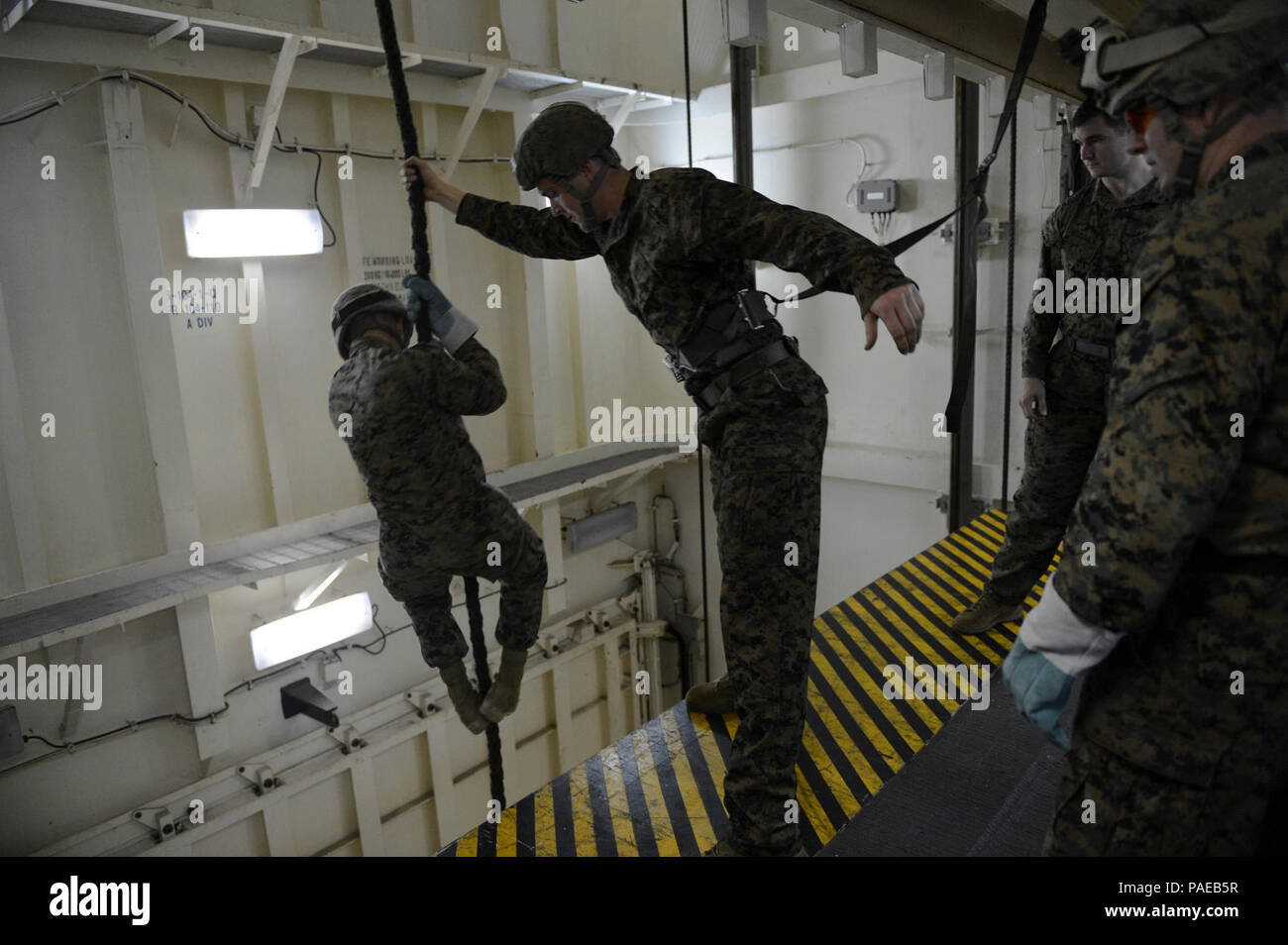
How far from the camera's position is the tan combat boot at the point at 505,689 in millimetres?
2678

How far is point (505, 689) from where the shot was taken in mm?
2727

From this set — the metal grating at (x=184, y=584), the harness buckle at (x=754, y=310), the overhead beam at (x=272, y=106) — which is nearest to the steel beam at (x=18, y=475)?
the metal grating at (x=184, y=584)

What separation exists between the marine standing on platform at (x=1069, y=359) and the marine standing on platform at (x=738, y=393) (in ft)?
4.37

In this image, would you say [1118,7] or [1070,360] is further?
[1118,7]

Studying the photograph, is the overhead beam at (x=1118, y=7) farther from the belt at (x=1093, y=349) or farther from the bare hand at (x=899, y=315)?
the bare hand at (x=899, y=315)

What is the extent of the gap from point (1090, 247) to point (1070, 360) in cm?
41

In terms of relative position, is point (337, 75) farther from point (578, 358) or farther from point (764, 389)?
point (764, 389)

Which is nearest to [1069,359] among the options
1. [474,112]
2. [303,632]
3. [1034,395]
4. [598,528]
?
[1034,395]

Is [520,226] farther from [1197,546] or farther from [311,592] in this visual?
[311,592]

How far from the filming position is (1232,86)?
4.14 ft

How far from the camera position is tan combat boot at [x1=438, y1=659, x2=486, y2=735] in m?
2.69

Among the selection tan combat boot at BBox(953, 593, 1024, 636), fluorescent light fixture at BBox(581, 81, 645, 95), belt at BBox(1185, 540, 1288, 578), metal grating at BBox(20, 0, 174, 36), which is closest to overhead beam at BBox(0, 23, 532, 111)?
metal grating at BBox(20, 0, 174, 36)

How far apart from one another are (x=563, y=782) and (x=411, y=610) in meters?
0.82

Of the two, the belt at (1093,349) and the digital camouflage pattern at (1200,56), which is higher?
the digital camouflage pattern at (1200,56)
